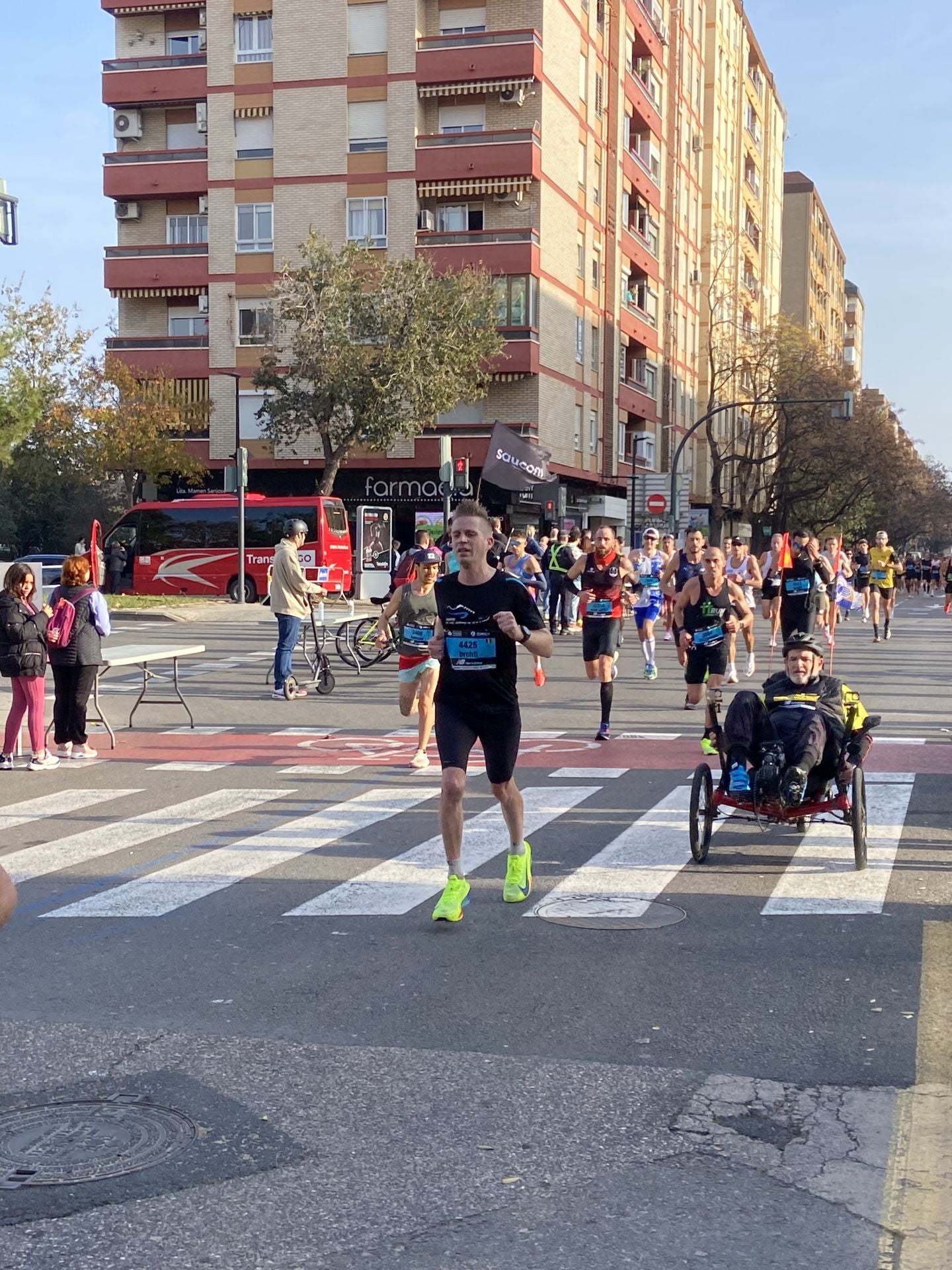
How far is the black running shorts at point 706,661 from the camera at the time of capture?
12.9 metres

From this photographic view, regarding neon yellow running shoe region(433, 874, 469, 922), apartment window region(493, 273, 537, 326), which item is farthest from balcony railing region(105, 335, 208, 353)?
neon yellow running shoe region(433, 874, 469, 922)

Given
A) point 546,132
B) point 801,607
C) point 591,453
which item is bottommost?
point 801,607

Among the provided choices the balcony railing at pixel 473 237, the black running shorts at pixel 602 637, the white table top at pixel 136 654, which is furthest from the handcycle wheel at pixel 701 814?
the balcony railing at pixel 473 237

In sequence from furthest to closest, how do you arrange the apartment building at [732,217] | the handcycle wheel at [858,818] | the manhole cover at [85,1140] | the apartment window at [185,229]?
the apartment building at [732,217] < the apartment window at [185,229] < the handcycle wheel at [858,818] < the manhole cover at [85,1140]

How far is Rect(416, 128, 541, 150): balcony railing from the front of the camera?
43.8 m

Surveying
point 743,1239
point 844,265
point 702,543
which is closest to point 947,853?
point 743,1239

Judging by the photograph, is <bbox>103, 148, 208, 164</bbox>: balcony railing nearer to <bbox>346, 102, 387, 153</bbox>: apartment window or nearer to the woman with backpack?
<bbox>346, 102, 387, 153</bbox>: apartment window

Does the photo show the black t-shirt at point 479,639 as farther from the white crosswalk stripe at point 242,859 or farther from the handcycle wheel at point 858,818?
the handcycle wheel at point 858,818

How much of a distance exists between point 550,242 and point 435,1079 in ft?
143

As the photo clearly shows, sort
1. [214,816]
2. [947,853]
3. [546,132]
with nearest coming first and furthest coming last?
[947,853] < [214,816] < [546,132]

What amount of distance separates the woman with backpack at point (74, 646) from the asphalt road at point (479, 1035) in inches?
95.7

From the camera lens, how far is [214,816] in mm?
10023

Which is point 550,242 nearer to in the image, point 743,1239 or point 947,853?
point 947,853

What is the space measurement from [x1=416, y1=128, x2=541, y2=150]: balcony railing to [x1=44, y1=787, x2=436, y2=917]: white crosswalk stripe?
36443mm
